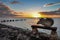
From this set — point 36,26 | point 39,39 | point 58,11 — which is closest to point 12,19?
point 36,26

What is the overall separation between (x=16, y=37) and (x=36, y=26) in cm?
33

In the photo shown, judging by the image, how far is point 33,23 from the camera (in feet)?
5.89

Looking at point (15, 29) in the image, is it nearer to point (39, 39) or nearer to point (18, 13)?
point (18, 13)

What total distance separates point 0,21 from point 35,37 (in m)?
0.57

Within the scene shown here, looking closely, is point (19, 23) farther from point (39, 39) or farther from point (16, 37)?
point (39, 39)

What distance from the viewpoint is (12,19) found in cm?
181

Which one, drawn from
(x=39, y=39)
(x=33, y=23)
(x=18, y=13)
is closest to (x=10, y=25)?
(x=18, y=13)

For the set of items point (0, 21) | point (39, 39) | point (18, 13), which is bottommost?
point (39, 39)

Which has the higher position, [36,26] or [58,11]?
[58,11]

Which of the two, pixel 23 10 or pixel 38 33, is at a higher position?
pixel 23 10

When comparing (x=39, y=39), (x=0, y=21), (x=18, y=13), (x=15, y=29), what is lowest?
(x=39, y=39)

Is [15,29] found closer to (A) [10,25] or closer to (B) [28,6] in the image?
(A) [10,25]

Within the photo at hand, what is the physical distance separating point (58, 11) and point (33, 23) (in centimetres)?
40

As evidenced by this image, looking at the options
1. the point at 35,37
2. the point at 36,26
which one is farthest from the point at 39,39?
the point at 36,26
